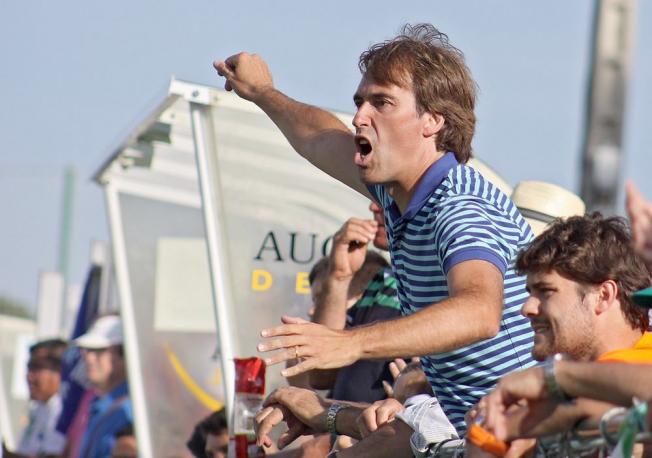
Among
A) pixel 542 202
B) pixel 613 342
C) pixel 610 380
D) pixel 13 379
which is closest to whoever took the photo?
pixel 610 380

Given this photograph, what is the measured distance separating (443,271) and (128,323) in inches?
232

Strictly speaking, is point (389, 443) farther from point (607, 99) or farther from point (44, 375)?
point (44, 375)

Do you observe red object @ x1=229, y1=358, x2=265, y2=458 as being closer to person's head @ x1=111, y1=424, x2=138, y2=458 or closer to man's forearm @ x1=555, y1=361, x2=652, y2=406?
man's forearm @ x1=555, y1=361, x2=652, y2=406

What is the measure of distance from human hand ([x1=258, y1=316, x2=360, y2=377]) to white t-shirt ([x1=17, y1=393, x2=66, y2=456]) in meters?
9.17

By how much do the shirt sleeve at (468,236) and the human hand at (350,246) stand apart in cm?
207

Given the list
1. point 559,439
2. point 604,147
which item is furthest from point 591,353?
point 604,147

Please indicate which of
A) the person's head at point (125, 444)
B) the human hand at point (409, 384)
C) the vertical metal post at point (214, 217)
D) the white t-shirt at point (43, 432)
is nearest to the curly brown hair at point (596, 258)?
the human hand at point (409, 384)

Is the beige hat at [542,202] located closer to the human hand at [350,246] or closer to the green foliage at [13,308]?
the human hand at [350,246]

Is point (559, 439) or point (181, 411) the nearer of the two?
point (559, 439)

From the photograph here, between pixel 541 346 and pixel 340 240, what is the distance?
257cm

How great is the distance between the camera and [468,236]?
13.6 feet

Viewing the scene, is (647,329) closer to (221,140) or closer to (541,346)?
(541,346)

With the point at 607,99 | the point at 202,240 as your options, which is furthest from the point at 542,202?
the point at 202,240

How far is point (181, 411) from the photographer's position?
32.0 ft
